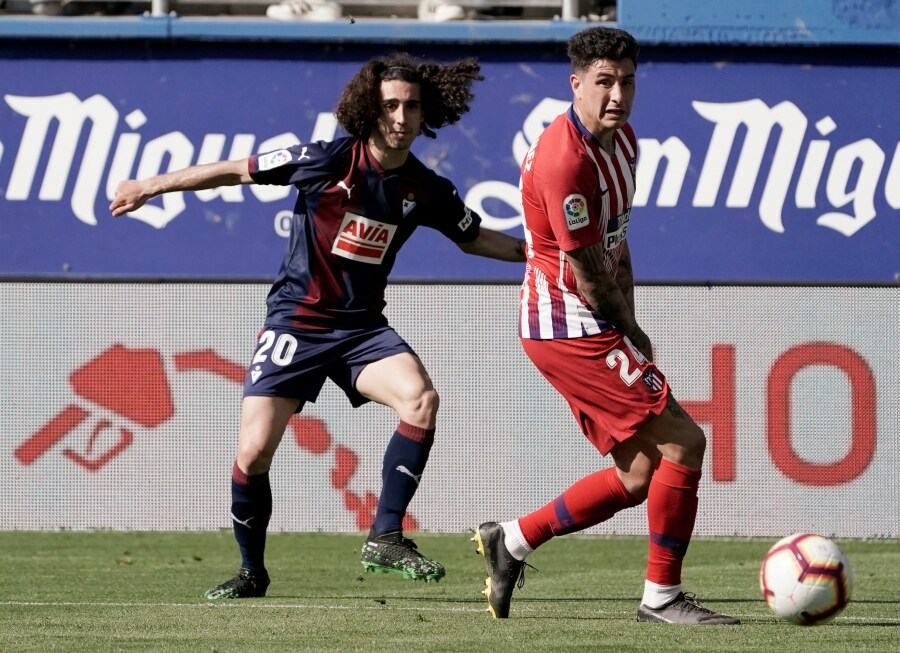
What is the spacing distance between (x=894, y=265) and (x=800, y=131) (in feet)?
3.95

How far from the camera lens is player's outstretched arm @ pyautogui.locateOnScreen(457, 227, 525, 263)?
23.6ft

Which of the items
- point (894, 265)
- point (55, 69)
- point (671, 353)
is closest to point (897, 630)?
point (671, 353)

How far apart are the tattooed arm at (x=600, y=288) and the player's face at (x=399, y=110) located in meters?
1.42

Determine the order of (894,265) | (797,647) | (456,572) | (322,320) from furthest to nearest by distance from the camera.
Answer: (894,265) → (456,572) → (322,320) → (797,647)

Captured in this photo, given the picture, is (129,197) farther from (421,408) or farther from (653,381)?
(653,381)

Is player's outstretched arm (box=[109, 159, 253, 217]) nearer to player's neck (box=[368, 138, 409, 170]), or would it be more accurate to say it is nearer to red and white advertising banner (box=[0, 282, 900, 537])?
player's neck (box=[368, 138, 409, 170])

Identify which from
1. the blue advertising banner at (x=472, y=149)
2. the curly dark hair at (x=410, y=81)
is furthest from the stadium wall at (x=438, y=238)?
the curly dark hair at (x=410, y=81)

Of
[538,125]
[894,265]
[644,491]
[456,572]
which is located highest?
[538,125]

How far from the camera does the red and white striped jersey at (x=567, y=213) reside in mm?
5582

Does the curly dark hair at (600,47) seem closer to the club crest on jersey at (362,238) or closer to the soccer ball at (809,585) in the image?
the club crest on jersey at (362,238)

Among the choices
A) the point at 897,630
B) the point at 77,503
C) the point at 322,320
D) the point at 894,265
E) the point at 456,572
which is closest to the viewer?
the point at 897,630

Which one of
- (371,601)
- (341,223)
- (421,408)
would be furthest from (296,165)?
→ (371,601)

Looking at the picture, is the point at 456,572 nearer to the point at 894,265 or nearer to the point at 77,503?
the point at 77,503

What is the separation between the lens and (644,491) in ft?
19.3
